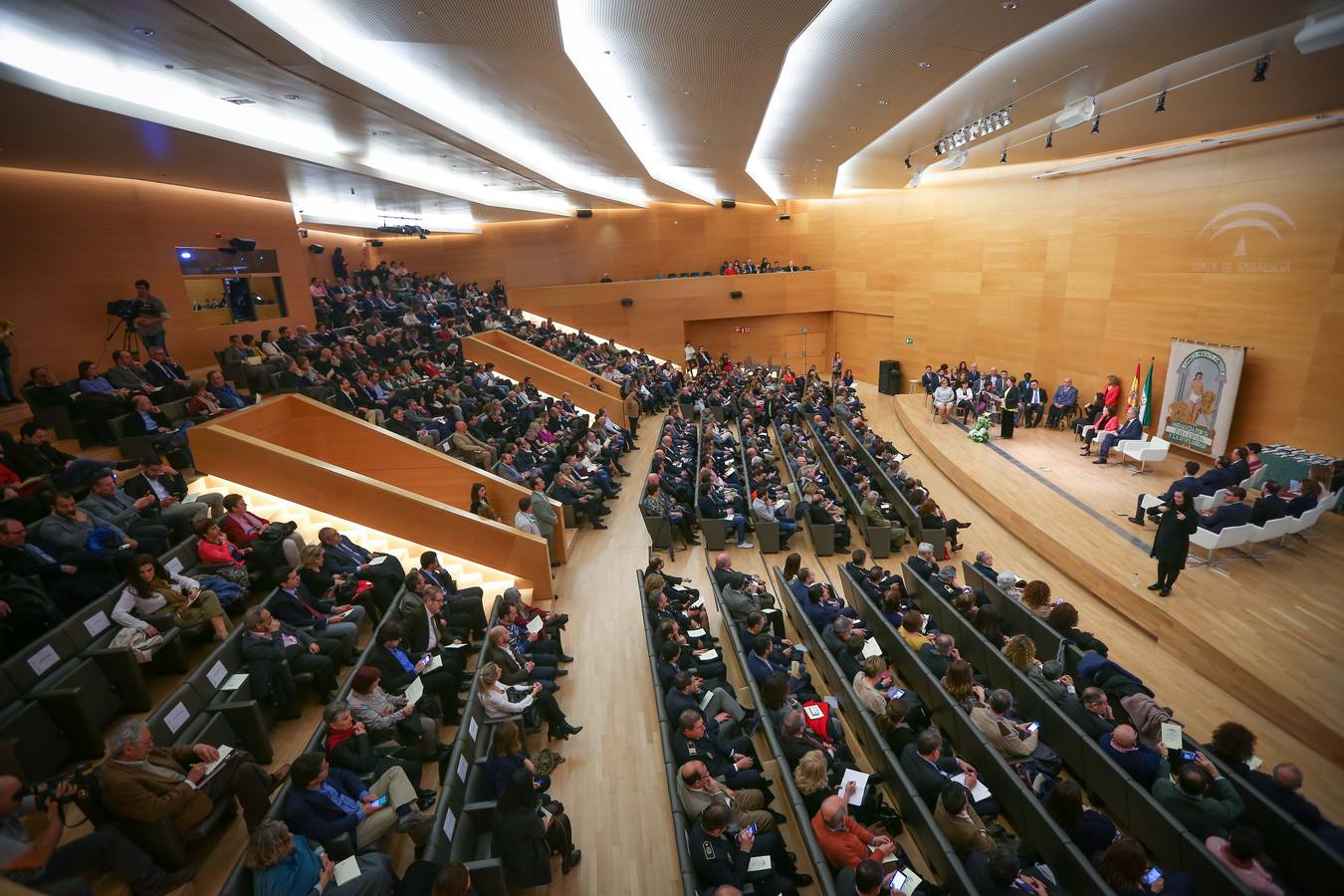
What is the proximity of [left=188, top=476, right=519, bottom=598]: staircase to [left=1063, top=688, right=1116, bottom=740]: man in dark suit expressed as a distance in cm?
485

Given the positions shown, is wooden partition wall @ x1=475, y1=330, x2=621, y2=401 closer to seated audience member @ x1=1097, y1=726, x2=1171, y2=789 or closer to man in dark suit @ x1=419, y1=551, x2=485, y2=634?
man in dark suit @ x1=419, y1=551, x2=485, y2=634

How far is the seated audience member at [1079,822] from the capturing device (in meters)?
3.22

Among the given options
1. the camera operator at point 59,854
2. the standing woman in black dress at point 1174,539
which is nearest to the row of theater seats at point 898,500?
the standing woman in black dress at point 1174,539

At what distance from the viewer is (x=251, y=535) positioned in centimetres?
541

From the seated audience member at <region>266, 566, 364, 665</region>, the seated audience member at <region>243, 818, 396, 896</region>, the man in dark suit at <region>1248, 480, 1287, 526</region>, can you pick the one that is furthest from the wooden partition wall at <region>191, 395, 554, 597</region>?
the man in dark suit at <region>1248, 480, 1287, 526</region>

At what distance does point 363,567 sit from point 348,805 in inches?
100

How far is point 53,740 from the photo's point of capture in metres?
3.30

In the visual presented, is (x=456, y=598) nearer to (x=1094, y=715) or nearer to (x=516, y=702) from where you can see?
(x=516, y=702)

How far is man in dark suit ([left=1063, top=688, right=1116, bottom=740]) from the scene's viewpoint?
389cm

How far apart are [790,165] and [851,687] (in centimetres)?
1171

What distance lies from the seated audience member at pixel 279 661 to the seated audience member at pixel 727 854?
2.78 m

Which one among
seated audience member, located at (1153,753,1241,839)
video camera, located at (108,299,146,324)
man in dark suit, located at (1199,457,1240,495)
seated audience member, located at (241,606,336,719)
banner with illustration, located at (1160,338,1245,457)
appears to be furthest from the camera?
banner with illustration, located at (1160,338,1245,457)

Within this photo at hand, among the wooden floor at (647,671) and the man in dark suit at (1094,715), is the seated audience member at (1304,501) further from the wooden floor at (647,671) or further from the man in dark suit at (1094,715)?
the man in dark suit at (1094,715)

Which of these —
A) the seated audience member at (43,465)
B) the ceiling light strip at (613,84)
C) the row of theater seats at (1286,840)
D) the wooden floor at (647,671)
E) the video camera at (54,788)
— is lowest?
the wooden floor at (647,671)
